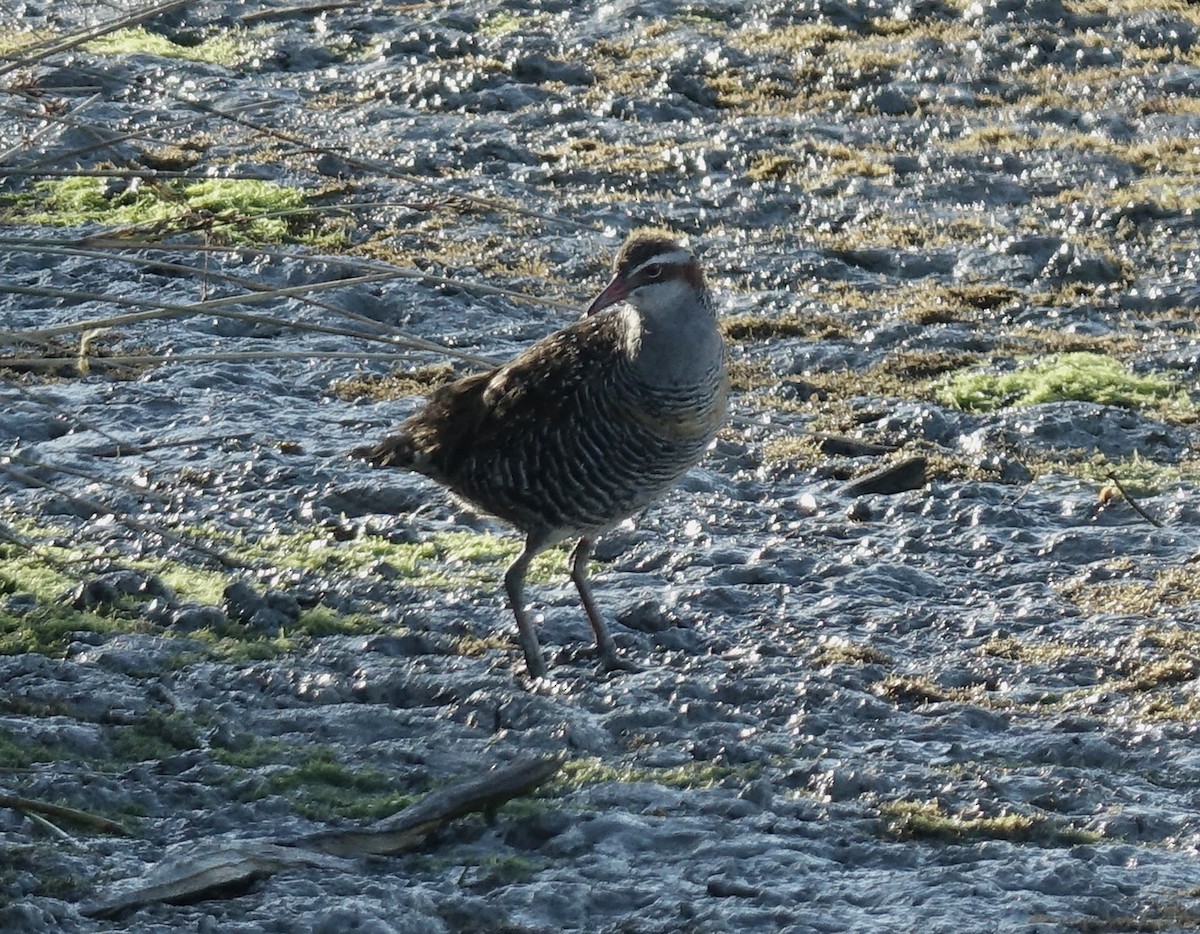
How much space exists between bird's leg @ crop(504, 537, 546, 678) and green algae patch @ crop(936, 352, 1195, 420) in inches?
96.1

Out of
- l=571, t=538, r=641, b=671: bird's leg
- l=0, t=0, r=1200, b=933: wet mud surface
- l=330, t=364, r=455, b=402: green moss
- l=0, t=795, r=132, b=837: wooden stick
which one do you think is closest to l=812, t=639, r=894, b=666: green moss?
l=0, t=0, r=1200, b=933: wet mud surface

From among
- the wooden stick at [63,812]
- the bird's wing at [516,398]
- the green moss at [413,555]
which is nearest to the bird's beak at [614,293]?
the bird's wing at [516,398]

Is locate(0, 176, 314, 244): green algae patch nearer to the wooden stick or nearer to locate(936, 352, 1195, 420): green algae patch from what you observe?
locate(936, 352, 1195, 420): green algae patch

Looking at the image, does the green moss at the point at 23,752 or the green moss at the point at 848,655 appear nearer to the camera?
the green moss at the point at 23,752

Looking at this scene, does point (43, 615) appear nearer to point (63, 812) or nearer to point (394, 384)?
point (63, 812)

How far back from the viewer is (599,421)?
5.61 metres

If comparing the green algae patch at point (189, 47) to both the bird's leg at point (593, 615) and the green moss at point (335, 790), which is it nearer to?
the bird's leg at point (593, 615)

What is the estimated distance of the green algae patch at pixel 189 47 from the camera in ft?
37.0

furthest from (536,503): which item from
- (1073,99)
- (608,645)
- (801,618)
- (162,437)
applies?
(1073,99)

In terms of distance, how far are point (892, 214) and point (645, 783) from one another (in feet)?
16.4

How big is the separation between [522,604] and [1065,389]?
2888 mm

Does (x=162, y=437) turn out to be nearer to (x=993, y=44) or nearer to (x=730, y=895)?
(x=730, y=895)

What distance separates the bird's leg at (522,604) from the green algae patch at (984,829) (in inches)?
48.2

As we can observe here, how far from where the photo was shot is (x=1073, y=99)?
1045 cm
